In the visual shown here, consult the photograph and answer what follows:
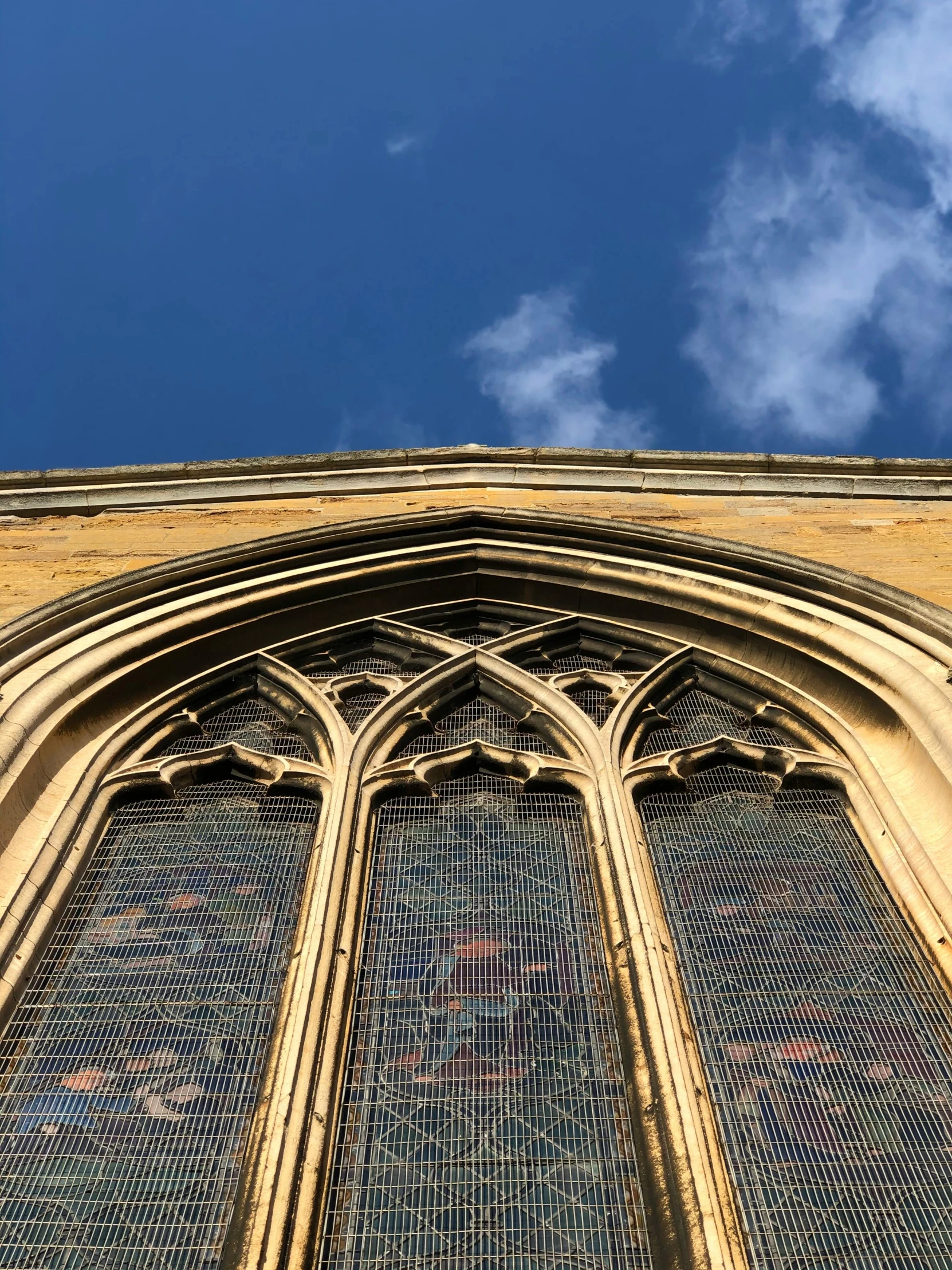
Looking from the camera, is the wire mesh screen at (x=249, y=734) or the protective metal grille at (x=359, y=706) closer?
the wire mesh screen at (x=249, y=734)

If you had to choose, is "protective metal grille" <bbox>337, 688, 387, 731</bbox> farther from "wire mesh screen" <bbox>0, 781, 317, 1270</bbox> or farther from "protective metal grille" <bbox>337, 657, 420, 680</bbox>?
"wire mesh screen" <bbox>0, 781, 317, 1270</bbox>

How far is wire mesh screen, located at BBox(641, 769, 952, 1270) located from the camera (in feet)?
14.5

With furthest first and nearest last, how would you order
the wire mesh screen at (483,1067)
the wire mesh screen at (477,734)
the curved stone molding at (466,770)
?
the wire mesh screen at (477,734), the curved stone molding at (466,770), the wire mesh screen at (483,1067)

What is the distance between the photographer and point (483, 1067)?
201 inches

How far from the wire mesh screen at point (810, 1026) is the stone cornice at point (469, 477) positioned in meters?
3.75

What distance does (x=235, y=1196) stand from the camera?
4.50 metres

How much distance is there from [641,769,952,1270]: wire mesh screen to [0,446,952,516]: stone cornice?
375cm

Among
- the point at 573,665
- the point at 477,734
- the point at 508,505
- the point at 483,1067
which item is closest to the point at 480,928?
the point at 483,1067

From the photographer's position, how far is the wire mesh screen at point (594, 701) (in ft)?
25.1

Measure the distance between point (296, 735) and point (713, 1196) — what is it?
4.03 meters

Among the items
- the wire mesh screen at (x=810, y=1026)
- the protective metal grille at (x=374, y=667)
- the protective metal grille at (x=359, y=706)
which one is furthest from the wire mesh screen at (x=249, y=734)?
the wire mesh screen at (x=810, y=1026)

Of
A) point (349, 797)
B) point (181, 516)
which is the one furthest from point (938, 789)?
point (181, 516)

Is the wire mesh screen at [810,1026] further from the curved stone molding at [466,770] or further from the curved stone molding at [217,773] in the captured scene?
the curved stone molding at [217,773]

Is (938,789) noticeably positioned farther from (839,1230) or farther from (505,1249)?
(505,1249)
